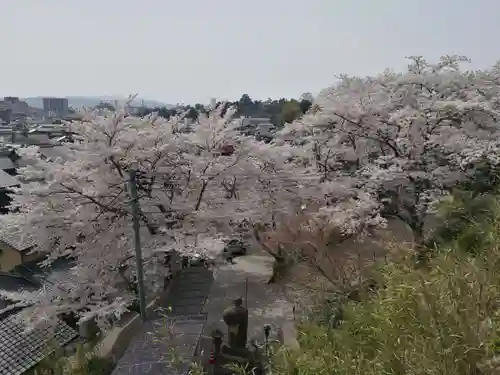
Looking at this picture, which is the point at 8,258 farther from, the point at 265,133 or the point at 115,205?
the point at 265,133

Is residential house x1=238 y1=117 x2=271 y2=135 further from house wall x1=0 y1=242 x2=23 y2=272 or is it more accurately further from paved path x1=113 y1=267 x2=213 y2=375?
house wall x1=0 y1=242 x2=23 y2=272

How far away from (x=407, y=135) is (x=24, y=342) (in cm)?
954

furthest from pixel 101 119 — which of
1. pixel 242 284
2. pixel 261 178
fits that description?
pixel 242 284

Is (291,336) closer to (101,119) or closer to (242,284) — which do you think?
(242,284)

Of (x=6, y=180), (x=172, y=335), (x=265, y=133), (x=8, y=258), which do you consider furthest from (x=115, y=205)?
(x=265, y=133)

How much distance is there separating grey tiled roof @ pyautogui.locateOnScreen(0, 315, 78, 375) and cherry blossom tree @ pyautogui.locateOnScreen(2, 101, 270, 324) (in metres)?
0.38

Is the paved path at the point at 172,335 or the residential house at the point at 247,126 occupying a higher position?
the residential house at the point at 247,126

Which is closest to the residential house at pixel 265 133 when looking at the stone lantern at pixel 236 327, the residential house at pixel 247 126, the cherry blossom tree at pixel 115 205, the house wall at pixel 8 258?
the residential house at pixel 247 126

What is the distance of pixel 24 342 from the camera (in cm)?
838

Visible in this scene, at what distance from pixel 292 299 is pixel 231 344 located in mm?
3657

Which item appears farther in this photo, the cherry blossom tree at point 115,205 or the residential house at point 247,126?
the residential house at point 247,126

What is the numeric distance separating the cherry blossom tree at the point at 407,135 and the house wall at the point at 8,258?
9.55 m

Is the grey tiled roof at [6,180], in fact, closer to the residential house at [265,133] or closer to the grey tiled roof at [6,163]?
the grey tiled roof at [6,163]

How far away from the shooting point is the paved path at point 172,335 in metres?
6.40
